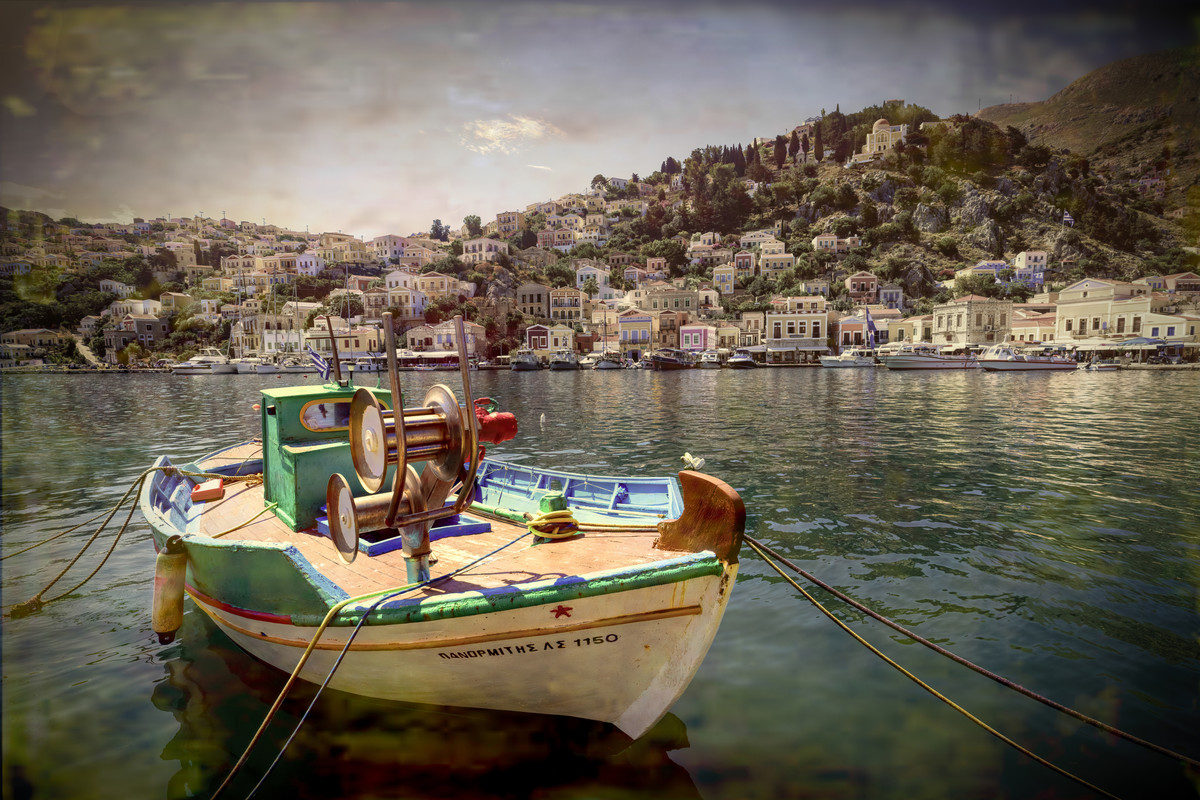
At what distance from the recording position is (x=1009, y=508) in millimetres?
11156

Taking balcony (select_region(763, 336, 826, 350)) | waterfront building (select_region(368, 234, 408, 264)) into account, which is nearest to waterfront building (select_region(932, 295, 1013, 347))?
balcony (select_region(763, 336, 826, 350))

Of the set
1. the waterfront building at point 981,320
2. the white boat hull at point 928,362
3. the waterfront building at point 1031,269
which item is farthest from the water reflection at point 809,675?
the waterfront building at point 1031,269

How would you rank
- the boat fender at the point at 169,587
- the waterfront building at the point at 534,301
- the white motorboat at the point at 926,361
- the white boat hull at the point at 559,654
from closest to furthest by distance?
the white boat hull at the point at 559,654 < the boat fender at the point at 169,587 < the white motorboat at the point at 926,361 < the waterfront building at the point at 534,301

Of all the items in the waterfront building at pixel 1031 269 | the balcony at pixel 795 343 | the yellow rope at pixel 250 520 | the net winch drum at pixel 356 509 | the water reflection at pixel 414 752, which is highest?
the waterfront building at pixel 1031 269

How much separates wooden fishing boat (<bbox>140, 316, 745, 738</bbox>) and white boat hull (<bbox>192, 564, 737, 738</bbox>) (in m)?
0.01

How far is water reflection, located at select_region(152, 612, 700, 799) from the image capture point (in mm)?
4316

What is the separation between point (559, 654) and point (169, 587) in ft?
15.3

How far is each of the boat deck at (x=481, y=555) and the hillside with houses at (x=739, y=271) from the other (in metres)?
72.0

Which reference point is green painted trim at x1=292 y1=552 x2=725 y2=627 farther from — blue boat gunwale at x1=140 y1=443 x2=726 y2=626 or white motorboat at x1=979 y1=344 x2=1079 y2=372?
white motorboat at x1=979 y1=344 x2=1079 y2=372

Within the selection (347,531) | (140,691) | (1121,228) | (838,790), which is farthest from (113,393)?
(1121,228)

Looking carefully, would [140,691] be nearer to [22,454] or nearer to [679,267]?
[22,454]

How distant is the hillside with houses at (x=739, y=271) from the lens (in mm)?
76750

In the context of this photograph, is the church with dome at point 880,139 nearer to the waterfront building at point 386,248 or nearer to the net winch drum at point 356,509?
the waterfront building at point 386,248

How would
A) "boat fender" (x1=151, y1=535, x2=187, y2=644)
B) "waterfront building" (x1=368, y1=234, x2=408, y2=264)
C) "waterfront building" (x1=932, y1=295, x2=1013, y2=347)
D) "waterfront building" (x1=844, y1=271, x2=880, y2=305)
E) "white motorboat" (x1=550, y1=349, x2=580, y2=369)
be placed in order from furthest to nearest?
"waterfront building" (x1=368, y1=234, x2=408, y2=264), "waterfront building" (x1=844, y1=271, x2=880, y2=305), "white motorboat" (x1=550, y1=349, x2=580, y2=369), "waterfront building" (x1=932, y1=295, x2=1013, y2=347), "boat fender" (x1=151, y1=535, x2=187, y2=644)
